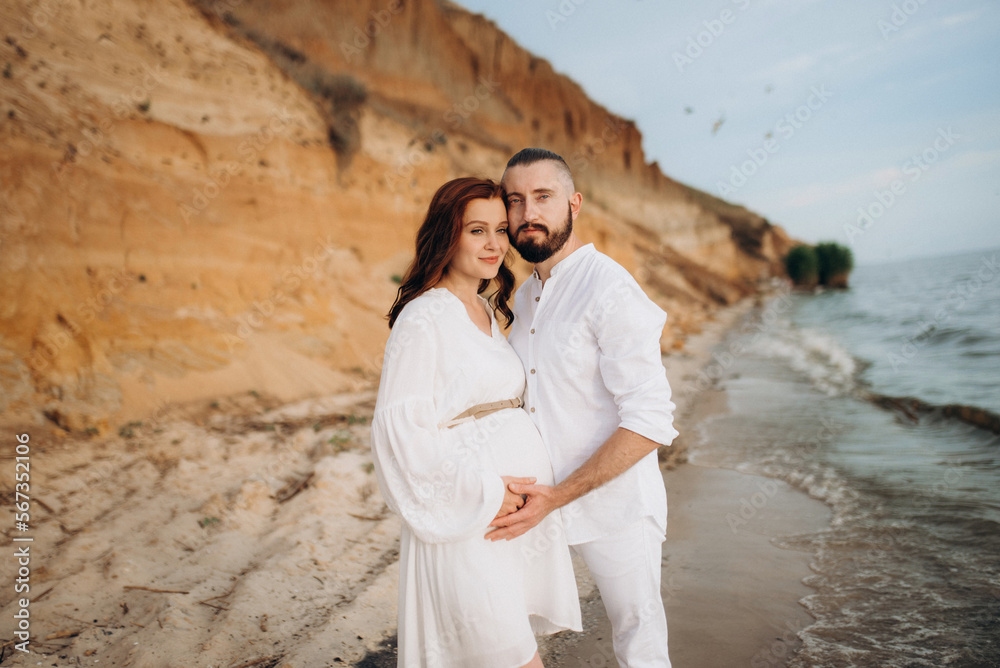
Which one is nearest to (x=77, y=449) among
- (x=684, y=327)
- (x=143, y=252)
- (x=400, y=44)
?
(x=143, y=252)

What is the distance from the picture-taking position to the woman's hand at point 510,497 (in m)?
2.05

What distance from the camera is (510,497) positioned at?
2074 mm

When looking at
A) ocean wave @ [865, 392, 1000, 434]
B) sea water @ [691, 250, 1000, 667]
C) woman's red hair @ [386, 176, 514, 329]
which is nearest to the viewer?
woman's red hair @ [386, 176, 514, 329]

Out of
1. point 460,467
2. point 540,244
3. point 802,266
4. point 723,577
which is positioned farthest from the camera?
point 802,266

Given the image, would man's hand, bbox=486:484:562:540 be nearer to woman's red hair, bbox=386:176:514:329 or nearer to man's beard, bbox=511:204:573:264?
woman's red hair, bbox=386:176:514:329

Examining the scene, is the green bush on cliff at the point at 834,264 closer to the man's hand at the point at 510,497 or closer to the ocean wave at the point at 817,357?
the ocean wave at the point at 817,357

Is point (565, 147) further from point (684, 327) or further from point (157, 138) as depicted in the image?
point (157, 138)

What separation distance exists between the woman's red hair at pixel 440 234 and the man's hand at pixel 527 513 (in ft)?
2.70

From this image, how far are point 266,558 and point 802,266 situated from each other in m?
58.7

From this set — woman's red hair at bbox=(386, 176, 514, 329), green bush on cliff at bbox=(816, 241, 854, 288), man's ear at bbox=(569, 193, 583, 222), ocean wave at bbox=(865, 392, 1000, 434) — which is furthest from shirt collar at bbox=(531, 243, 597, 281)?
green bush on cliff at bbox=(816, 241, 854, 288)

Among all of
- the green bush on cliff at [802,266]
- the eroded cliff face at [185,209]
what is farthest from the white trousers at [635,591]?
the green bush on cliff at [802,266]

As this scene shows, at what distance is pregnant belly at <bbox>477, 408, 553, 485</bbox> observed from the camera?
2.17 meters

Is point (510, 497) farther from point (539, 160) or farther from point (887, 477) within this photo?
point (887, 477)

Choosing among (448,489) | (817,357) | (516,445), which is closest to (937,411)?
(817,357)
